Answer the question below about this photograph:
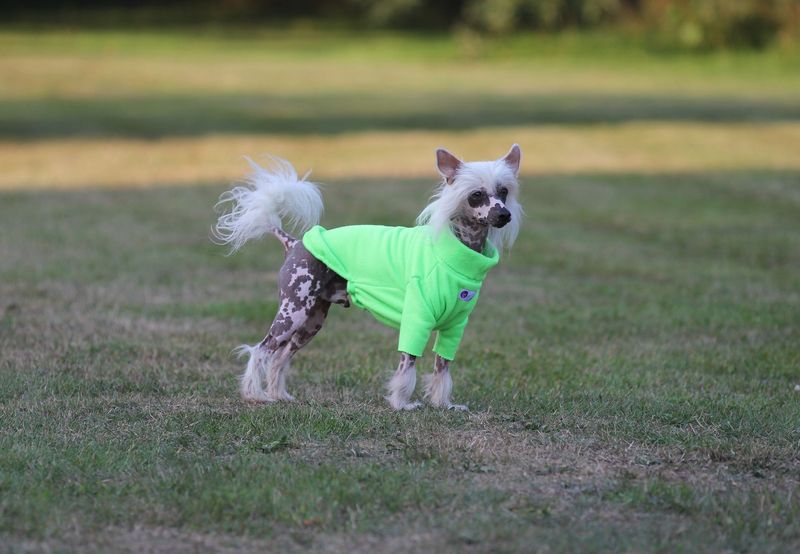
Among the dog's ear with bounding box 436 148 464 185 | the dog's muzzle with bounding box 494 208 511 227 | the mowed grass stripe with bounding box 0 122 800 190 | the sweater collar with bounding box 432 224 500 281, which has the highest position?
the dog's ear with bounding box 436 148 464 185

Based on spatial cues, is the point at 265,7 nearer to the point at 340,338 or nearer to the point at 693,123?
the point at 693,123

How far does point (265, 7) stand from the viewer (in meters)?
56.9

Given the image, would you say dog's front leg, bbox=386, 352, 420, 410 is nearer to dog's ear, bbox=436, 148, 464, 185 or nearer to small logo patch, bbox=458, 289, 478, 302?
small logo patch, bbox=458, 289, 478, 302

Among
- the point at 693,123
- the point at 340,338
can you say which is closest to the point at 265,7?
the point at 693,123

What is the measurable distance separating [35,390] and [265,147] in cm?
1431

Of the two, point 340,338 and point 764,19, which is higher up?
point 764,19

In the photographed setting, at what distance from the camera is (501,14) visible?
41719mm

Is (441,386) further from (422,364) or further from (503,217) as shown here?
(422,364)

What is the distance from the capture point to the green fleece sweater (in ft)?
20.2

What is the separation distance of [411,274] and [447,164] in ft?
1.98

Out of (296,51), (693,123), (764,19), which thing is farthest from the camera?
(296,51)

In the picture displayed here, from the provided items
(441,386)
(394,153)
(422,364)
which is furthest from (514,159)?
(394,153)

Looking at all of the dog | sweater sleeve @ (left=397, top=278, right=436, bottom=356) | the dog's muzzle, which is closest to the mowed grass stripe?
the dog

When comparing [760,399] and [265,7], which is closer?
[760,399]
